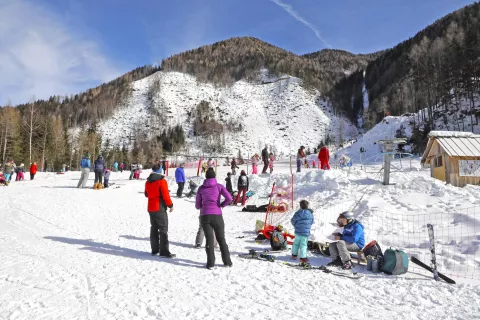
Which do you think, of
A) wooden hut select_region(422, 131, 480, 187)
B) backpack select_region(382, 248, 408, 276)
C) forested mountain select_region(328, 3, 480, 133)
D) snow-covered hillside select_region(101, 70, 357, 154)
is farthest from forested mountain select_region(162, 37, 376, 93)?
backpack select_region(382, 248, 408, 276)

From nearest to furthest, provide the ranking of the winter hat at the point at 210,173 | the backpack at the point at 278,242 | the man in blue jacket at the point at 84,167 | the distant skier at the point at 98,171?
1. the winter hat at the point at 210,173
2. the backpack at the point at 278,242
3. the man in blue jacket at the point at 84,167
4. the distant skier at the point at 98,171

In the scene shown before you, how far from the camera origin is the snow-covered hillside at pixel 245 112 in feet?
322

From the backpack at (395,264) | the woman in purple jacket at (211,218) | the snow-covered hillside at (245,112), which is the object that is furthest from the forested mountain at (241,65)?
the backpack at (395,264)

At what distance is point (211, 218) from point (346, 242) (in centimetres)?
309

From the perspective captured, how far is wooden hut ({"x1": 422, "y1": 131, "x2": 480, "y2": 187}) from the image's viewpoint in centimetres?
1428

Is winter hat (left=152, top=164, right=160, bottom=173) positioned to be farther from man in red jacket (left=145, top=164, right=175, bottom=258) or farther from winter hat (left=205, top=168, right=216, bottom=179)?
winter hat (left=205, top=168, right=216, bottom=179)

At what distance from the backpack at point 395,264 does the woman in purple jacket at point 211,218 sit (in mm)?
2873

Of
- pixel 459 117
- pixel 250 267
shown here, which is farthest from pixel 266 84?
pixel 250 267

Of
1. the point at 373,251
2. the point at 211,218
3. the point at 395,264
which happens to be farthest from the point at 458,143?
the point at 211,218

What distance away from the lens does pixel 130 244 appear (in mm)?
6910

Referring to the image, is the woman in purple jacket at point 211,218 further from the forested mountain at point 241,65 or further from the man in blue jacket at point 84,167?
the forested mountain at point 241,65

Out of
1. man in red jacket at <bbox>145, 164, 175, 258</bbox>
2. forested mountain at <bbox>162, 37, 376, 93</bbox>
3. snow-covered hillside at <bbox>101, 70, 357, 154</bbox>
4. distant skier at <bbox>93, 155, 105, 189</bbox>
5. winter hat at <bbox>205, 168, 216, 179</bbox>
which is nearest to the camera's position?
winter hat at <bbox>205, 168, 216, 179</bbox>

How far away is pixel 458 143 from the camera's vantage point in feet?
50.6

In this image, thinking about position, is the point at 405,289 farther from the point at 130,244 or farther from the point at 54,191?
the point at 54,191
